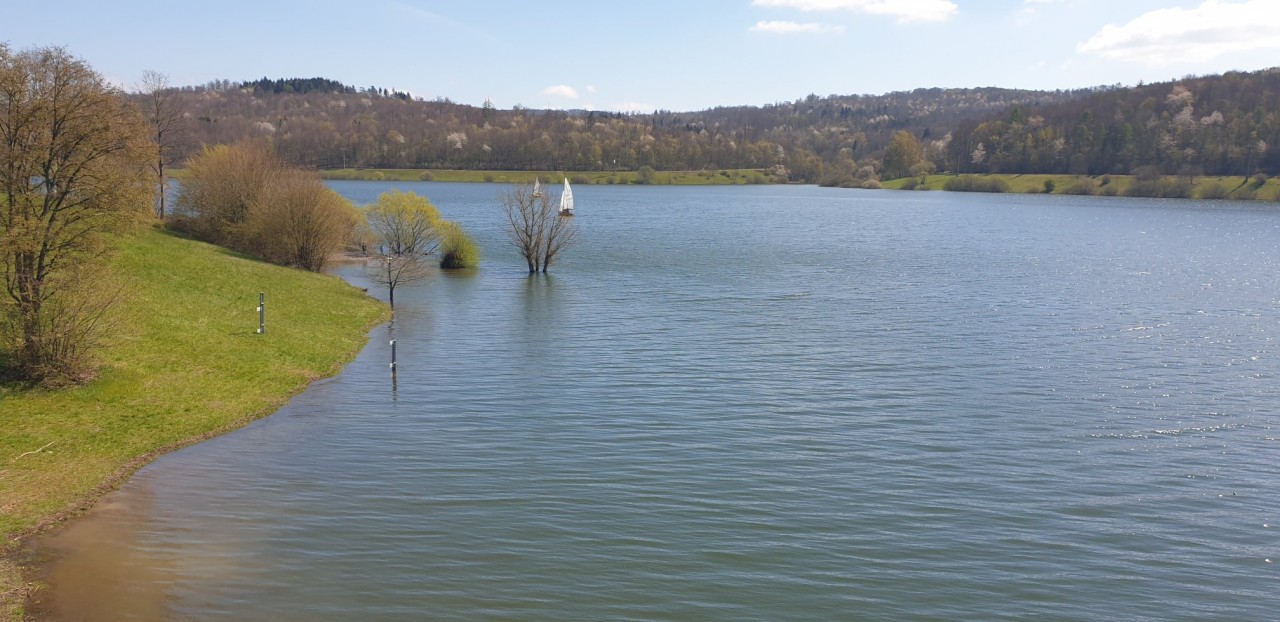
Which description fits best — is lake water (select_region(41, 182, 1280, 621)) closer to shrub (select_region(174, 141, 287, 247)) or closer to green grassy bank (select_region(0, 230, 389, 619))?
green grassy bank (select_region(0, 230, 389, 619))

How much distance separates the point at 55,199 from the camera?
2347 centimetres

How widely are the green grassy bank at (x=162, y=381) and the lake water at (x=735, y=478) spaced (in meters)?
0.90

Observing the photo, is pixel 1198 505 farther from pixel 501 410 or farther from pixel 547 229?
pixel 547 229

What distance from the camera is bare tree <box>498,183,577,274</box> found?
61969 mm

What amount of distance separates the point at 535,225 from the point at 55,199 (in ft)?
136

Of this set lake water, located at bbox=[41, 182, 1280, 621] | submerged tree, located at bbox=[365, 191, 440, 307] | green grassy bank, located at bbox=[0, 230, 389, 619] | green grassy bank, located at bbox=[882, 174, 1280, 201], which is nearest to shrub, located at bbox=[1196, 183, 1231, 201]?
green grassy bank, located at bbox=[882, 174, 1280, 201]

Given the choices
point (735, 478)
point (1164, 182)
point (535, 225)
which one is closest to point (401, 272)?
point (535, 225)

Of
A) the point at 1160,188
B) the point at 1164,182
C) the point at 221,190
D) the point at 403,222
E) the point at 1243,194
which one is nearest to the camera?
the point at 221,190

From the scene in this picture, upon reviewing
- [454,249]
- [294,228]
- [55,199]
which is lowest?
[454,249]

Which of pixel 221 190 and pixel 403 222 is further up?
pixel 221 190

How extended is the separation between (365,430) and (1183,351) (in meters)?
32.4

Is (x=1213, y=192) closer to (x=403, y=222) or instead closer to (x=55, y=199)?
(x=403, y=222)

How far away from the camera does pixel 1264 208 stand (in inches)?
5615

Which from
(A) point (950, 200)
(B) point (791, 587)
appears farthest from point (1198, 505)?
(A) point (950, 200)
